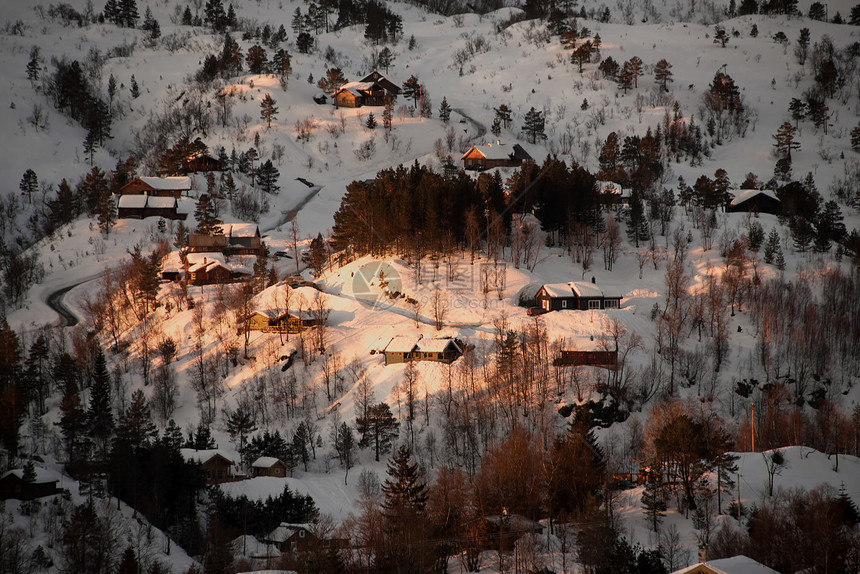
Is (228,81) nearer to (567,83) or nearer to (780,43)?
(567,83)

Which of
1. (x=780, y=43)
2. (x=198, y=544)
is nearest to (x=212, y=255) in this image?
(x=198, y=544)

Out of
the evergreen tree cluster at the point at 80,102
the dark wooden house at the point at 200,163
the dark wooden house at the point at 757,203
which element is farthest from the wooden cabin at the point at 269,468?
the evergreen tree cluster at the point at 80,102

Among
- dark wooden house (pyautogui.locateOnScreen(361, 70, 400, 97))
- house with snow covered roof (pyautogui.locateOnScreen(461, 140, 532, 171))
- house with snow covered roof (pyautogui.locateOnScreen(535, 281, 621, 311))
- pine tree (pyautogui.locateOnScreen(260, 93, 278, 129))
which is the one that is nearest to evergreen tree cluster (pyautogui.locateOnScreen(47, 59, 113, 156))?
pine tree (pyautogui.locateOnScreen(260, 93, 278, 129))

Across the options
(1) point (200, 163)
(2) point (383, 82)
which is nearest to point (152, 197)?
(1) point (200, 163)

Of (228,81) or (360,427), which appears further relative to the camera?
(228,81)

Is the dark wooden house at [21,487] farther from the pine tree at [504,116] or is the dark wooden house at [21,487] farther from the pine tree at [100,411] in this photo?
the pine tree at [504,116]

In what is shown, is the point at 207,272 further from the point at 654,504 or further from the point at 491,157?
the point at 654,504

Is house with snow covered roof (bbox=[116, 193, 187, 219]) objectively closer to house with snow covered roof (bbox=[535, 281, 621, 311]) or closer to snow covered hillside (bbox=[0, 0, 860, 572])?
snow covered hillside (bbox=[0, 0, 860, 572])
